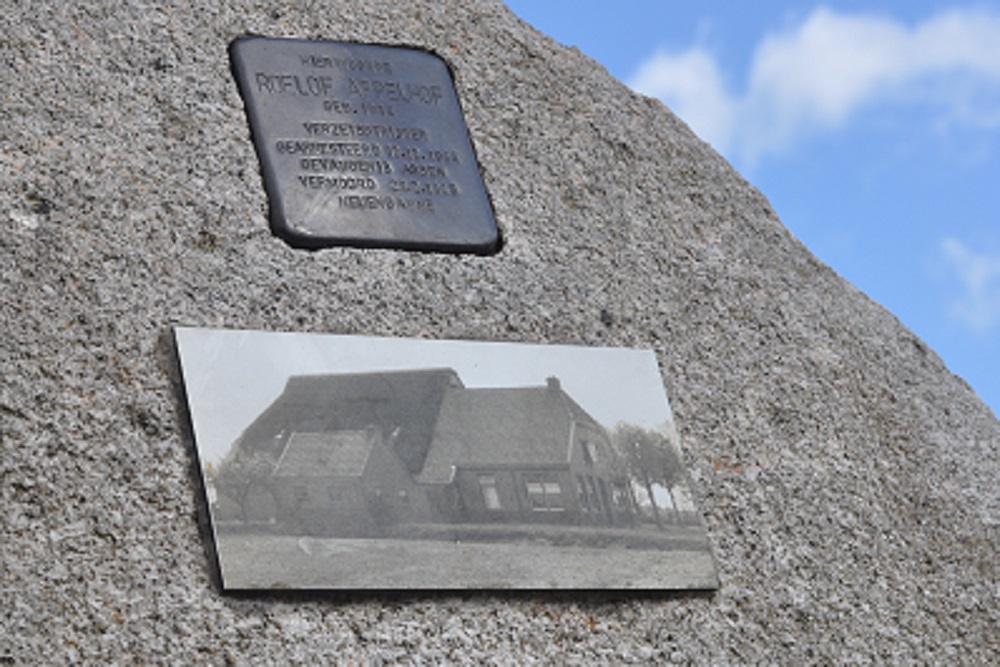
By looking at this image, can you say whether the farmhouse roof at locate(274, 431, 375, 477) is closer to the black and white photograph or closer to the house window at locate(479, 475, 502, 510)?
the black and white photograph

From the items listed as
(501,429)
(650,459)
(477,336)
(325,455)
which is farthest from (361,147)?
(650,459)

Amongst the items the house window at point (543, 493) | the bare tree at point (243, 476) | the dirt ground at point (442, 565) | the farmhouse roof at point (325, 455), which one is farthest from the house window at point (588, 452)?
the bare tree at point (243, 476)

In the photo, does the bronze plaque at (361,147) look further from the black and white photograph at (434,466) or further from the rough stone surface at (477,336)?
the black and white photograph at (434,466)

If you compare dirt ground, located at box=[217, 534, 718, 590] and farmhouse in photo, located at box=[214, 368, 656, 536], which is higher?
farmhouse in photo, located at box=[214, 368, 656, 536]

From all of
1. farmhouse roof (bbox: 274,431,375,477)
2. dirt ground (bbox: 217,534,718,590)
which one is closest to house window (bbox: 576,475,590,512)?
dirt ground (bbox: 217,534,718,590)

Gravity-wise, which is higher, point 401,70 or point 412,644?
point 401,70

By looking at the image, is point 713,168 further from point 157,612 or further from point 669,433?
point 157,612

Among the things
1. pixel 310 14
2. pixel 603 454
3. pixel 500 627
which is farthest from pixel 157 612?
pixel 310 14
